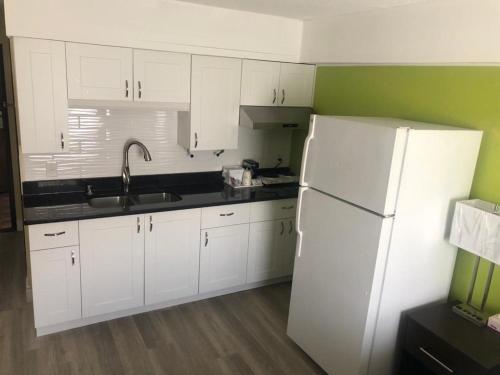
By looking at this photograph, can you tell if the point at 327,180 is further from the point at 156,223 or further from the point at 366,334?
the point at 156,223

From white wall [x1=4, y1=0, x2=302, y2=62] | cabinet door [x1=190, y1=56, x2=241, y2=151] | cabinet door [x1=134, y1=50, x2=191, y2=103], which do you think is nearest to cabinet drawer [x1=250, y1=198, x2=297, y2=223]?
cabinet door [x1=190, y1=56, x2=241, y2=151]

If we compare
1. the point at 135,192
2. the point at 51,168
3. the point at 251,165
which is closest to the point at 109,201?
the point at 135,192

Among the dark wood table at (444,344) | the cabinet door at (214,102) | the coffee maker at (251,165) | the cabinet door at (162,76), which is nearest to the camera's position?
the dark wood table at (444,344)

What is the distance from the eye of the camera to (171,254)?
317cm

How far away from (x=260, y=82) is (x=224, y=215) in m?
1.16

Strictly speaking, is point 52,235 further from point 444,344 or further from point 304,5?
point 444,344

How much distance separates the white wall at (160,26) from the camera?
2.58 m

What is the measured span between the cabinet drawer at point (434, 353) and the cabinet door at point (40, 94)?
253cm

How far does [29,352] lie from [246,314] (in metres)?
1.55

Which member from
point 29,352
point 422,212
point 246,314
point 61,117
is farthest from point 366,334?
point 61,117

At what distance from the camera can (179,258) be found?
127 inches

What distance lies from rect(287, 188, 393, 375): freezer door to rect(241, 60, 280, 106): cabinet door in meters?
1.18

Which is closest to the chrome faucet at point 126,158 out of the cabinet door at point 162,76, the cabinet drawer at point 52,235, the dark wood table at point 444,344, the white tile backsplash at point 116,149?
the white tile backsplash at point 116,149

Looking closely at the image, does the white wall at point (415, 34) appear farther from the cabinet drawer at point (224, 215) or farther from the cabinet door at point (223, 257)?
the cabinet door at point (223, 257)
